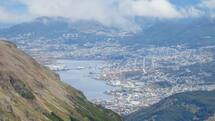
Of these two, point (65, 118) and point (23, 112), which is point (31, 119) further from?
point (65, 118)

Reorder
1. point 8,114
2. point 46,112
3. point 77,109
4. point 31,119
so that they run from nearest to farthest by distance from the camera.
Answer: point 8,114 → point 31,119 → point 46,112 → point 77,109

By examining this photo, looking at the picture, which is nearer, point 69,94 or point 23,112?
point 23,112

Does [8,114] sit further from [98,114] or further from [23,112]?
[98,114]

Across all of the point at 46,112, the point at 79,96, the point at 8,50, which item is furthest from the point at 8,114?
the point at 79,96

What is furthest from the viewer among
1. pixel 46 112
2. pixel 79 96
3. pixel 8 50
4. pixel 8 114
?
pixel 79 96

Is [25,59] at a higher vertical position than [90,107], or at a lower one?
higher

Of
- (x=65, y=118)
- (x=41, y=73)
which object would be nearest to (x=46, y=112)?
(x=65, y=118)
